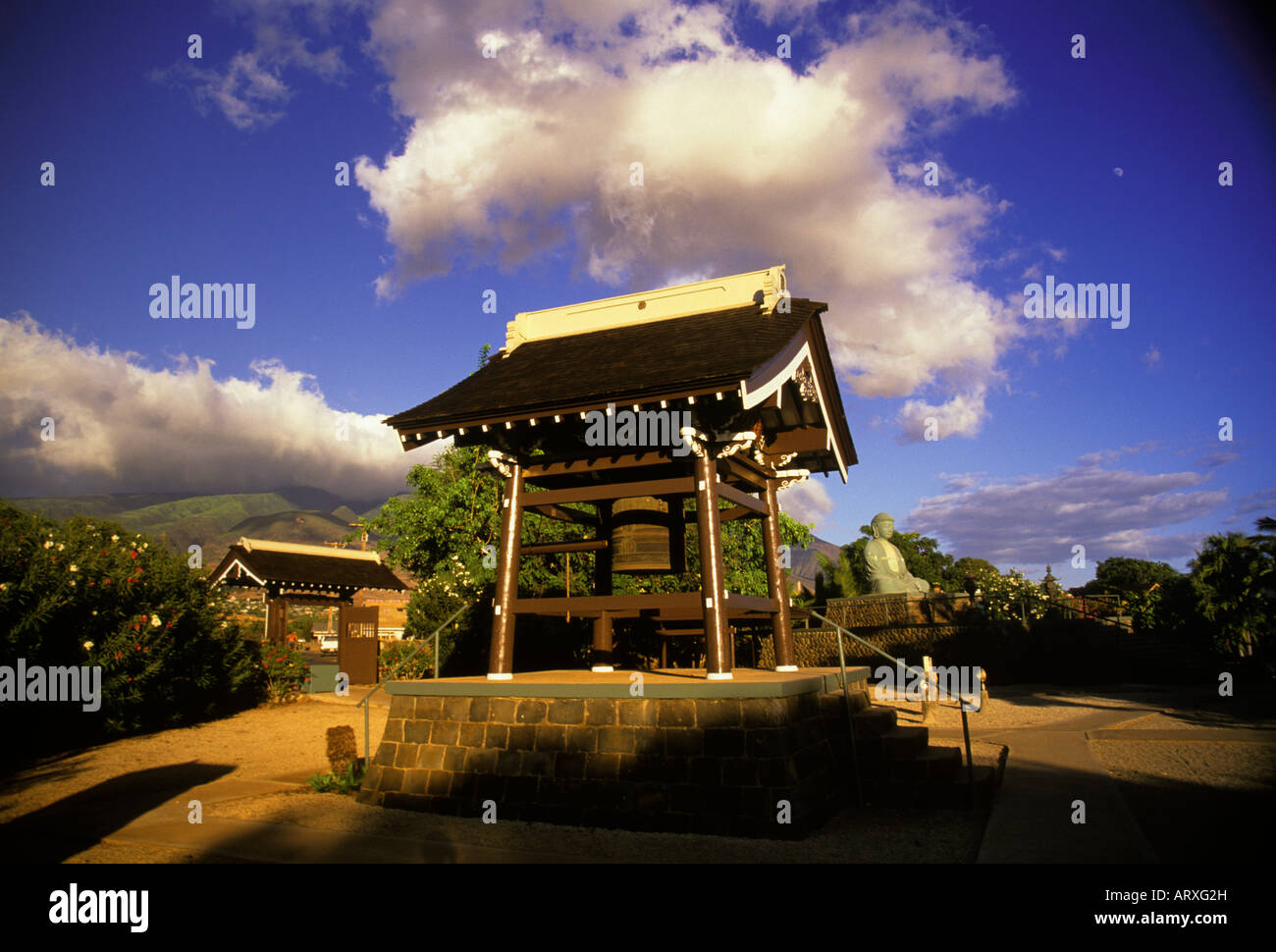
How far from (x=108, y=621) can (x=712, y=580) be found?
489 inches

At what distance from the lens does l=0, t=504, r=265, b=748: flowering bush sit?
1212 centimetres

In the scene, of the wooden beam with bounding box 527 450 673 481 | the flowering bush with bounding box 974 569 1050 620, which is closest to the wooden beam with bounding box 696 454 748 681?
the wooden beam with bounding box 527 450 673 481

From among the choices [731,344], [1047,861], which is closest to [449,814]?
[1047,861]

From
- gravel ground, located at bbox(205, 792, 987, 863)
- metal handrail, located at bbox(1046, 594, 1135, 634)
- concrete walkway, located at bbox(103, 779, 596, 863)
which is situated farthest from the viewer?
metal handrail, located at bbox(1046, 594, 1135, 634)

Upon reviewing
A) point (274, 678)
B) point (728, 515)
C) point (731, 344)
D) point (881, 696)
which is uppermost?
point (731, 344)

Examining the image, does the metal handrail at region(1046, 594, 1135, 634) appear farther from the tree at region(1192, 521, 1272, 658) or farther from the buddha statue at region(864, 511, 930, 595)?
the tree at region(1192, 521, 1272, 658)

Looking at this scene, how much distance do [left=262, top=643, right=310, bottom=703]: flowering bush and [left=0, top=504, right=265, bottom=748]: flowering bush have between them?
2.77 metres

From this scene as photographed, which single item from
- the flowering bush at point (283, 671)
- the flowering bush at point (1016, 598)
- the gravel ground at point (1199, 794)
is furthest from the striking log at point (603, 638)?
the flowering bush at point (1016, 598)

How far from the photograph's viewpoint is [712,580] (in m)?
8.63

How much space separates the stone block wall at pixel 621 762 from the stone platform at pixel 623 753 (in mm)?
12

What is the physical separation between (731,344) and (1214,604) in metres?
12.7

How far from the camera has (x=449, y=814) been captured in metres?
8.36

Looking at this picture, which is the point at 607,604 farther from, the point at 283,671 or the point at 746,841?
the point at 283,671
